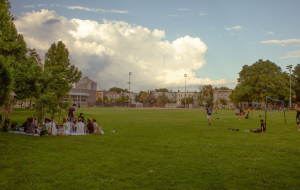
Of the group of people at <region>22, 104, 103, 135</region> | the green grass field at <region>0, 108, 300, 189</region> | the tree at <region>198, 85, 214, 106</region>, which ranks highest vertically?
the tree at <region>198, 85, 214, 106</region>

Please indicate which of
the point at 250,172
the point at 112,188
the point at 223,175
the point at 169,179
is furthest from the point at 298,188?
the point at 112,188

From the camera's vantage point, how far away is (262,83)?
69.8 metres

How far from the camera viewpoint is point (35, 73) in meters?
15.1

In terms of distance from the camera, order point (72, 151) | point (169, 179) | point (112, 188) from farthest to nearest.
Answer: point (72, 151)
point (169, 179)
point (112, 188)

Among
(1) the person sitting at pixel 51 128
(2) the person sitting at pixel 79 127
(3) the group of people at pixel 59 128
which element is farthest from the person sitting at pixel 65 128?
(2) the person sitting at pixel 79 127

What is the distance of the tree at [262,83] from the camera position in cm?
6838

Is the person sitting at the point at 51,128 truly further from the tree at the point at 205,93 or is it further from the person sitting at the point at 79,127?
the tree at the point at 205,93

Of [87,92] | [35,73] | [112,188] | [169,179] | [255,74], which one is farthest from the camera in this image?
[87,92]

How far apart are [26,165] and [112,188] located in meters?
3.85

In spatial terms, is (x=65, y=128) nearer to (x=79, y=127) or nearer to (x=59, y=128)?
(x=59, y=128)

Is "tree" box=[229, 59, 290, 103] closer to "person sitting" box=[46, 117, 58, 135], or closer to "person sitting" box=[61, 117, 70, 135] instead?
"person sitting" box=[61, 117, 70, 135]

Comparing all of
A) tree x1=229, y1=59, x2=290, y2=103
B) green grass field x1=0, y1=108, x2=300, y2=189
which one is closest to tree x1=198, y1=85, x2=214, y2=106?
tree x1=229, y1=59, x2=290, y2=103

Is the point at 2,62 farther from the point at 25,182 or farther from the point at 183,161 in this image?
the point at 183,161

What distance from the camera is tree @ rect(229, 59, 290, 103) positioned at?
68.4 m
